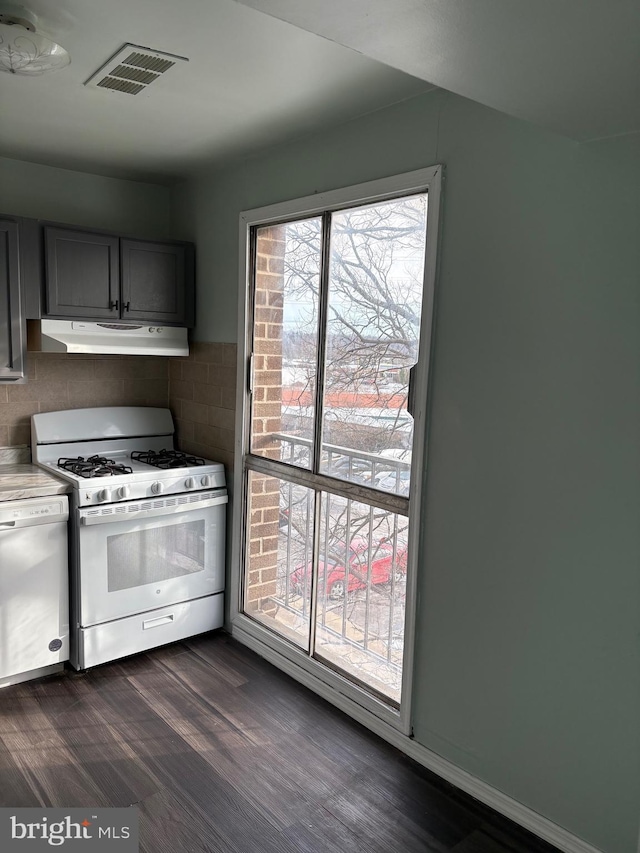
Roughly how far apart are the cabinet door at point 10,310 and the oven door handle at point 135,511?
0.82 metres

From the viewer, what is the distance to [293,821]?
2223 mm

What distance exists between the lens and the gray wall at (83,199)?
3498 millimetres

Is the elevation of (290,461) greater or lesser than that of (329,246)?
lesser

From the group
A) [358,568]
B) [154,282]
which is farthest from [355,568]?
[154,282]

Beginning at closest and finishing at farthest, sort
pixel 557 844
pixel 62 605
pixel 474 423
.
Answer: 1. pixel 557 844
2. pixel 474 423
3. pixel 62 605

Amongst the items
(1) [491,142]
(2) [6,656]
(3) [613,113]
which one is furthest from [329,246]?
(2) [6,656]

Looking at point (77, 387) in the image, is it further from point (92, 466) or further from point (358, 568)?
point (358, 568)

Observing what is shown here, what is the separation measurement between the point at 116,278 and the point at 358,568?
6.49 ft

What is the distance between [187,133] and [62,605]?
7.49 ft

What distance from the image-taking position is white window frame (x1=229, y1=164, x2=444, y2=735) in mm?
2412

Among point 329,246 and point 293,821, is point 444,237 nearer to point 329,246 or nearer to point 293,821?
point 329,246

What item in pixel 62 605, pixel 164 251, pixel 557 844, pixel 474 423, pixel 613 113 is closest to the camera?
pixel 613 113

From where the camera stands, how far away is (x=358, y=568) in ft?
10.1

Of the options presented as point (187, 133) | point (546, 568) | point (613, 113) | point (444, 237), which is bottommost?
point (546, 568)
